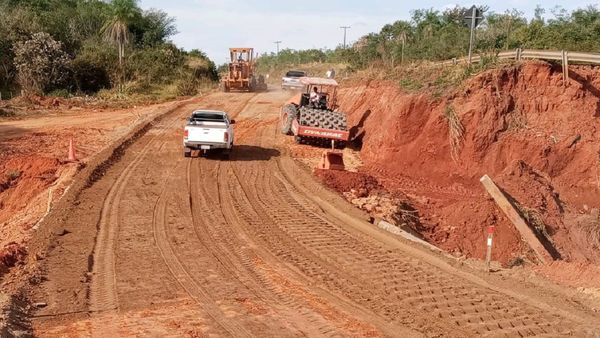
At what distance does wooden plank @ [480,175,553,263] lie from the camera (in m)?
14.5

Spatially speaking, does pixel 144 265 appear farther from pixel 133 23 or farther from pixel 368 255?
pixel 133 23

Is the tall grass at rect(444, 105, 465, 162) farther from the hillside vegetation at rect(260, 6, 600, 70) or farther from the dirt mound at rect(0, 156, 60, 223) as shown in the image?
the dirt mound at rect(0, 156, 60, 223)

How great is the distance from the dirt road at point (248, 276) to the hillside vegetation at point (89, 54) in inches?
1055

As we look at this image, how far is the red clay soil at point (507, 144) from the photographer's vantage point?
60.5 feet

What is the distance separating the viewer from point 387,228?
538 inches

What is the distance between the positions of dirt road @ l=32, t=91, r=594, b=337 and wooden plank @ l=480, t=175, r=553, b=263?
4.41 metres

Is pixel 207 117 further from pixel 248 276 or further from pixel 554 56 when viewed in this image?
pixel 554 56

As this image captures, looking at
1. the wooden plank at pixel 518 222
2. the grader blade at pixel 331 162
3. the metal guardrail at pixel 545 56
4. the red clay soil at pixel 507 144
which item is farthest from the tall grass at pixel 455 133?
the grader blade at pixel 331 162

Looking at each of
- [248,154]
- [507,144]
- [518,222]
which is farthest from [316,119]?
[518,222]

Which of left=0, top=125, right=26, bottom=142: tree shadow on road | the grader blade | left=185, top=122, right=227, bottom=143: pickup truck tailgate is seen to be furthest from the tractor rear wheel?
left=0, top=125, right=26, bottom=142: tree shadow on road

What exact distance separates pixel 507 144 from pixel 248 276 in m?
13.2

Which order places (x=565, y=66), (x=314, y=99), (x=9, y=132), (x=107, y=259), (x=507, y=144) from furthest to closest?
(x=9, y=132) → (x=314, y=99) → (x=565, y=66) → (x=507, y=144) → (x=107, y=259)

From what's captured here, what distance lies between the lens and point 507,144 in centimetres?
1998

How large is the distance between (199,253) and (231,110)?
22627 millimetres
